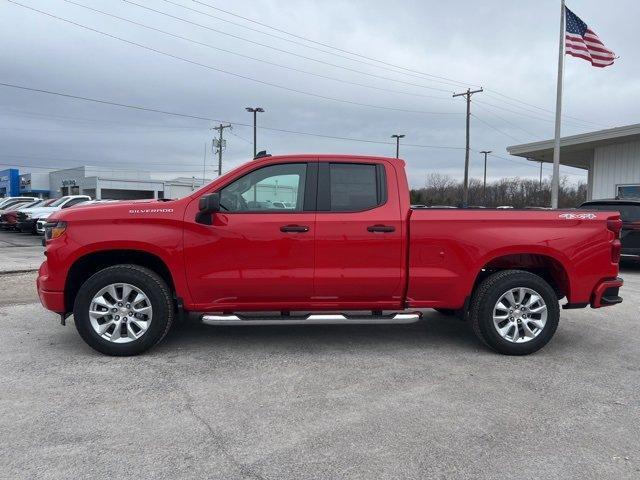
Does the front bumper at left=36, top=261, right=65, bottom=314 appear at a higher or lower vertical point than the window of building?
lower

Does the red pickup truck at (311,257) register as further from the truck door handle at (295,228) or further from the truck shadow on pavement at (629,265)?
the truck shadow on pavement at (629,265)

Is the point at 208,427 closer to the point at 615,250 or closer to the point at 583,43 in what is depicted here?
the point at 615,250

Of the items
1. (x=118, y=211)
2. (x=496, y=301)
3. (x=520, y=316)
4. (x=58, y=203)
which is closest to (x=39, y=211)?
(x=58, y=203)

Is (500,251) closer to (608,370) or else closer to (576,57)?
(608,370)

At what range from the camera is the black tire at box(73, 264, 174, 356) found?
4.86 meters

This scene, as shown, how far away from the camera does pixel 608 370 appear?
4.81 metres

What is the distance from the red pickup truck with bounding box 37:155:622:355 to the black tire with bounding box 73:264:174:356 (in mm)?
11

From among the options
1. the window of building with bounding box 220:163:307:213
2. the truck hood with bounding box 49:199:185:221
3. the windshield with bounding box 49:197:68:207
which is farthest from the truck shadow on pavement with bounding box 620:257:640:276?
the windshield with bounding box 49:197:68:207

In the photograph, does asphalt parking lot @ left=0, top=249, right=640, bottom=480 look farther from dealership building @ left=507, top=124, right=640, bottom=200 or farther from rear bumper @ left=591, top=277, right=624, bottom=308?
dealership building @ left=507, top=124, right=640, bottom=200

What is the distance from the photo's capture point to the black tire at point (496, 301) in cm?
511

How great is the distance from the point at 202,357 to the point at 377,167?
99.6 inches

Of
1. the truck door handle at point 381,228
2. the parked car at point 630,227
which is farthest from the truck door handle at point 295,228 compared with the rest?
the parked car at point 630,227

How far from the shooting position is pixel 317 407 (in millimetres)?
3879

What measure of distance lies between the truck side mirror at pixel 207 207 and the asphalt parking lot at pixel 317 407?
4.33 feet
